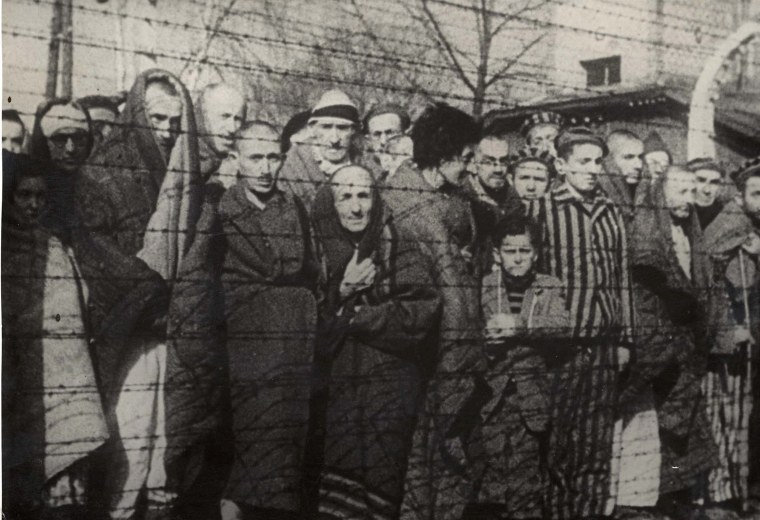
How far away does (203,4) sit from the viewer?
3.18m

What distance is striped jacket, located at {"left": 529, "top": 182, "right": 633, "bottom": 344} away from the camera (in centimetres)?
382

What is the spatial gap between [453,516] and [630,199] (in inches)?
61.1

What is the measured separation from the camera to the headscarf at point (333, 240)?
11.1ft

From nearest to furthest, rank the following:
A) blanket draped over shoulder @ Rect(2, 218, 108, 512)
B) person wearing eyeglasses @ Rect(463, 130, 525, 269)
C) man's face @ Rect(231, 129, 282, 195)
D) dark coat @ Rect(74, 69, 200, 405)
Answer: blanket draped over shoulder @ Rect(2, 218, 108, 512) → dark coat @ Rect(74, 69, 200, 405) → man's face @ Rect(231, 129, 282, 195) → person wearing eyeglasses @ Rect(463, 130, 525, 269)

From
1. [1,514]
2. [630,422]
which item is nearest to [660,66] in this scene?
[630,422]

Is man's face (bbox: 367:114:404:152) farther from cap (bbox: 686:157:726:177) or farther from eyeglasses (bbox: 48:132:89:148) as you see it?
cap (bbox: 686:157:726:177)

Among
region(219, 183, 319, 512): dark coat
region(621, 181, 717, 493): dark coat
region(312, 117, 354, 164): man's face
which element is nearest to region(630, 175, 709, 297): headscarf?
region(621, 181, 717, 493): dark coat

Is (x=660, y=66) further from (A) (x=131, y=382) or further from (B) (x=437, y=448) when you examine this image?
(A) (x=131, y=382)

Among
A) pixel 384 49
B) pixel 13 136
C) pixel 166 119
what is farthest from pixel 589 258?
pixel 13 136

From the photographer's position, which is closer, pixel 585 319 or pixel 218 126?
pixel 218 126

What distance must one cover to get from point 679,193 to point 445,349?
4.61 ft

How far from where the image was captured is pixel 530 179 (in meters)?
3.79

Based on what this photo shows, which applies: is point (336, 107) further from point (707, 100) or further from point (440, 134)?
point (707, 100)

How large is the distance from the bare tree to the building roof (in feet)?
0.48
